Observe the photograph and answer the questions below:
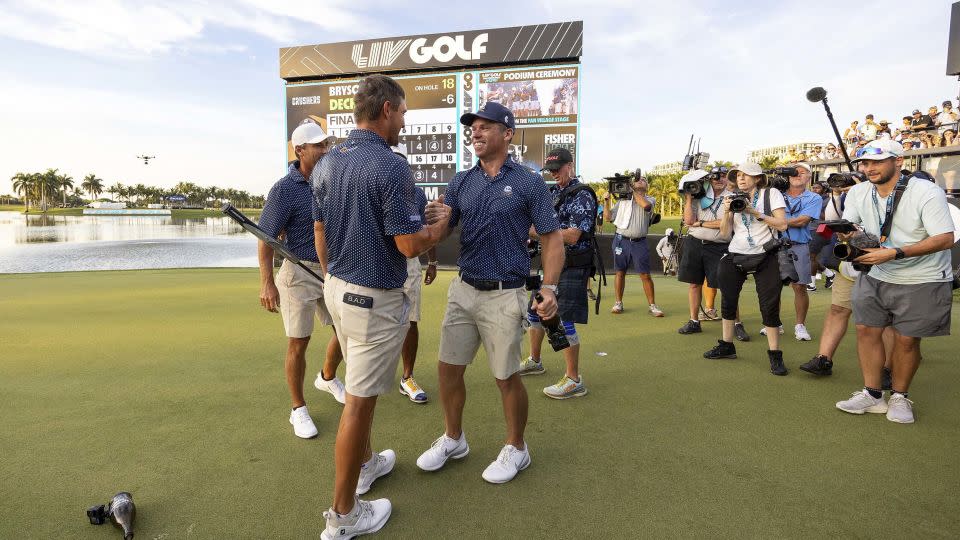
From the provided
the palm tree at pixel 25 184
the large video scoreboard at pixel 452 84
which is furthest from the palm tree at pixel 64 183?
the large video scoreboard at pixel 452 84

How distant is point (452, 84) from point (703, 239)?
11.2m

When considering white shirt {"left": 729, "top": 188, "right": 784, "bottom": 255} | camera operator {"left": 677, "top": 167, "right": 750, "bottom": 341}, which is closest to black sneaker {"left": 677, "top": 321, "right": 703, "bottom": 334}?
camera operator {"left": 677, "top": 167, "right": 750, "bottom": 341}

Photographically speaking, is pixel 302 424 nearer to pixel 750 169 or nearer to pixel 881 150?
pixel 881 150

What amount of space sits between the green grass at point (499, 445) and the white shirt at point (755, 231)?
1.12 metres

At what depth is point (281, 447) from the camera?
10.6 feet

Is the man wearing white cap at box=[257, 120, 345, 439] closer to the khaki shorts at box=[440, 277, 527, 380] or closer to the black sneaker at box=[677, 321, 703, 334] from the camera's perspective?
the khaki shorts at box=[440, 277, 527, 380]

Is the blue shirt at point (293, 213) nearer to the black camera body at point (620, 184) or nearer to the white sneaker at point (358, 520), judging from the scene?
the white sneaker at point (358, 520)

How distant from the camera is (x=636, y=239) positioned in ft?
25.0

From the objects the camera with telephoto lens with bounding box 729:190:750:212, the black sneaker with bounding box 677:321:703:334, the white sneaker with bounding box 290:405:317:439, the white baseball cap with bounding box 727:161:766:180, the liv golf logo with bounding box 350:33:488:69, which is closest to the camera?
the white sneaker with bounding box 290:405:317:439

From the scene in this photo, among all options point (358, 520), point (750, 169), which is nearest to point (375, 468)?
point (358, 520)

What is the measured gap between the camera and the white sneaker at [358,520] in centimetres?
222

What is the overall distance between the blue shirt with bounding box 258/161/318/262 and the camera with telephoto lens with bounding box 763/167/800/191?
14.3 feet

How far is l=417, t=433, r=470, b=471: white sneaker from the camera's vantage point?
2.90 m

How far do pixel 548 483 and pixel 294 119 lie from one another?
16287 mm
